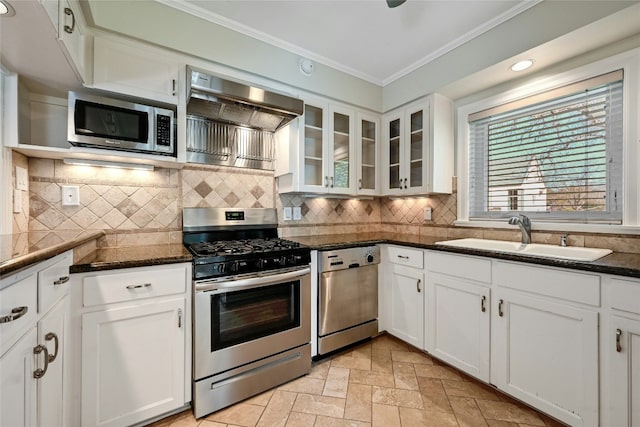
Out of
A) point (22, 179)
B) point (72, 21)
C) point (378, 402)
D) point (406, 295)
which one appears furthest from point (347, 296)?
point (72, 21)

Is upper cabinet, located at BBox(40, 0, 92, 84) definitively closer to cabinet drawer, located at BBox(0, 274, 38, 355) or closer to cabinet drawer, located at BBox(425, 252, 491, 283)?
cabinet drawer, located at BBox(0, 274, 38, 355)

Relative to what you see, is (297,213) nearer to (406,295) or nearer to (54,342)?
(406,295)

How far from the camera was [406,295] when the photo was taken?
90.7 inches

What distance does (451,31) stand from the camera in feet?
6.79

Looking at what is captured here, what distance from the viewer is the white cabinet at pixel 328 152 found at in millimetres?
2385

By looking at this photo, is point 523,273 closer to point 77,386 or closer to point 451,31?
point 451,31

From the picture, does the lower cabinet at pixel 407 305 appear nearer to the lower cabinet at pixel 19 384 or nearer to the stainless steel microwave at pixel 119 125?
the stainless steel microwave at pixel 119 125

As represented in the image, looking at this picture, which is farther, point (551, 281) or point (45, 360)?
point (551, 281)

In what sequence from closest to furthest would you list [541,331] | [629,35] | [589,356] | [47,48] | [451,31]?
[47,48]
[589,356]
[541,331]
[629,35]
[451,31]

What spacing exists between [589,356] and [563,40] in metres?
1.77

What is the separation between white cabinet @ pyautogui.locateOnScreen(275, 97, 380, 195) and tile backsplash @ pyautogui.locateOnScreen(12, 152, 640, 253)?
0.92ft

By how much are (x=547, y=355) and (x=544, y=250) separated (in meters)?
0.71

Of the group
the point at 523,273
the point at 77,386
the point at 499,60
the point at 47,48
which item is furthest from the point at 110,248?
the point at 499,60

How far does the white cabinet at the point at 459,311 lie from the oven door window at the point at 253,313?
3.39 feet
